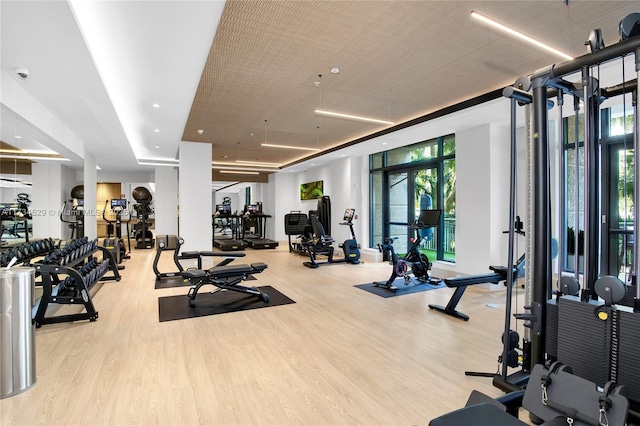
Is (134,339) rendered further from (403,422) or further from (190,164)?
(190,164)

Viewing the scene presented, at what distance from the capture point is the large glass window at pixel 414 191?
7.09 meters

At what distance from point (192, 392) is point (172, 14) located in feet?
9.53

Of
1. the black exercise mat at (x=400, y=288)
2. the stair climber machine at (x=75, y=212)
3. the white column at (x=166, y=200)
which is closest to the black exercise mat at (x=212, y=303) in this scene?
the black exercise mat at (x=400, y=288)

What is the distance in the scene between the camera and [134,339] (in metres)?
3.40

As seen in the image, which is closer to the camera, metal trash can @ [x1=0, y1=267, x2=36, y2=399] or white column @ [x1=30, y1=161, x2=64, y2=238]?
metal trash can @ [x1=0, y1=267, x2=36, y2=399]

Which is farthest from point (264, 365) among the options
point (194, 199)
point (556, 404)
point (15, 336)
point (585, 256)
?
point (194, 199)

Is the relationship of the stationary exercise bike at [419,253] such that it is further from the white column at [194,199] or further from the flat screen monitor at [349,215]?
the white column at [194,199]

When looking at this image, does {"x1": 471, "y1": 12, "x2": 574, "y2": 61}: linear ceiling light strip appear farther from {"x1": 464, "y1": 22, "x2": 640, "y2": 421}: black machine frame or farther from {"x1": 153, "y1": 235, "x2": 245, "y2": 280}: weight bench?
{"x1": 153, "y1": 235, "x2": 245, "y2": 280}: weight bench

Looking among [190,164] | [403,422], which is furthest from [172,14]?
[190,164]

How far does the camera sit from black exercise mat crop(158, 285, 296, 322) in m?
4.23

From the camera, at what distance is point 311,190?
12203 mm

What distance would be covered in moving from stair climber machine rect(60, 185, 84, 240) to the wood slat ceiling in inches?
129

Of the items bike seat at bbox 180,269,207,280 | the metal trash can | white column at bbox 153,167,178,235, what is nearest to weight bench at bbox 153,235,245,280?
bike seat at bbox 180,269,207,280

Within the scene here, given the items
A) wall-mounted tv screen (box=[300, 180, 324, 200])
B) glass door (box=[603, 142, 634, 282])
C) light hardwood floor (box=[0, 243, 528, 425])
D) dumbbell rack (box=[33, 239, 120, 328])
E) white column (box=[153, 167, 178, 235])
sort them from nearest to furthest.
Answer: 1. light hardwood floor (box=[0, 243, 528, 425])
2. dumbbell rack (box=[33, 239, 120, 328])
3. glass door (box=[603, 142, 634, 282])
4. white column (box=[153, 167, 178, 235])
5. wall-mounted tv screen (box=[300, 180, 324, 200])
